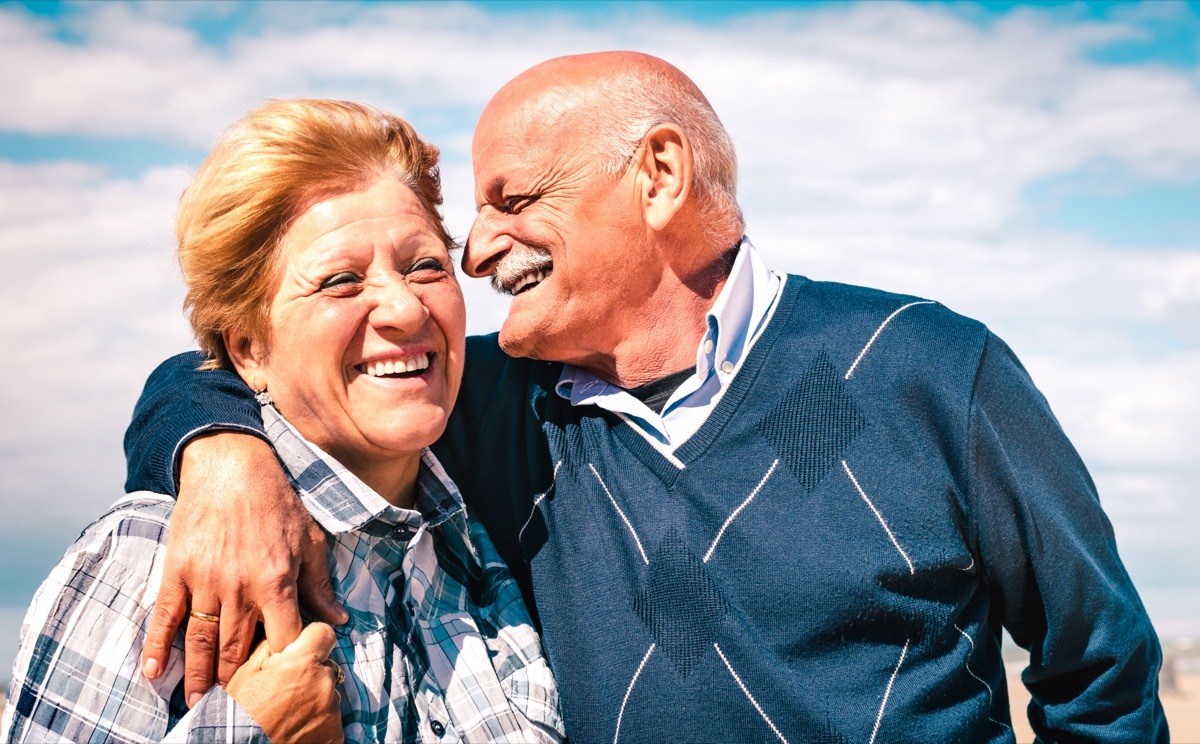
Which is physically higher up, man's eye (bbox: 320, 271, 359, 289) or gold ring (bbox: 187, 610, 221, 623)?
man's eye (bbox: 320, 271, 359, 289)

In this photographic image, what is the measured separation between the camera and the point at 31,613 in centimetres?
219

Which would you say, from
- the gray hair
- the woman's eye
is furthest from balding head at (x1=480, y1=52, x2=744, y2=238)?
the woman's eye

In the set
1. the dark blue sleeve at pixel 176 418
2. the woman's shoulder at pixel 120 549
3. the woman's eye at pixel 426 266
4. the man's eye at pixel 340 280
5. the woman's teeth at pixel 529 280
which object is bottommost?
the woman's shoulder at pixel 120 549

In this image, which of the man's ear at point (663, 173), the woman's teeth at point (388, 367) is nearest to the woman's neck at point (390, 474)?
the woman's teeth at point (388, 367)

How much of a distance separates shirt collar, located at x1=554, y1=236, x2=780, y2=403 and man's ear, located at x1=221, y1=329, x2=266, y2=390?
A: 91cm

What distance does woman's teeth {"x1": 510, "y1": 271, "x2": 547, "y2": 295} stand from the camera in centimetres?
336

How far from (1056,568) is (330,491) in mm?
1882

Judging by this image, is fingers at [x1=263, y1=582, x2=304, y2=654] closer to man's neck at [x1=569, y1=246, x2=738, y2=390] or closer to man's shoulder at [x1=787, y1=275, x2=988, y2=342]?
man's neck at [x1=569, y1=246, x2=738, y2=390]

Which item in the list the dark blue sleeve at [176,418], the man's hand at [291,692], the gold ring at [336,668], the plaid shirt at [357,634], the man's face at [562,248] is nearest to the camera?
the plaid shirt at [357,634]

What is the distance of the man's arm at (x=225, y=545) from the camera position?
223 cm

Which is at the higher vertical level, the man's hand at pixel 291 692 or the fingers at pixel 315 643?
the fingers at pixel 315 643

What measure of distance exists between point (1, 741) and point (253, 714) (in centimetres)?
46

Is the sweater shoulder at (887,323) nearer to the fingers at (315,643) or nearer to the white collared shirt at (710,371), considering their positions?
the white collared shirt at (710,371)

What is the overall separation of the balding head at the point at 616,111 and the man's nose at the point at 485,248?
1.03ft
